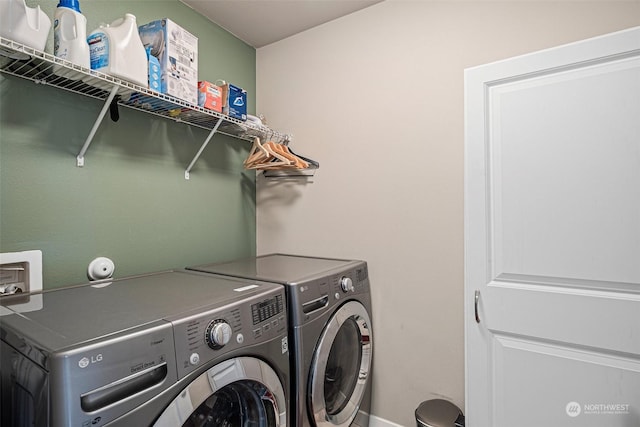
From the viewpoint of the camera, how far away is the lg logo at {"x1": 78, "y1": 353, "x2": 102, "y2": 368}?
709 mm

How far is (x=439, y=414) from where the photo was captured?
1615mm

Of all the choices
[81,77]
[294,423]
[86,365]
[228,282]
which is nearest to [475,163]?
[228,282]

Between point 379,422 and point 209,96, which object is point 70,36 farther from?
point 379,422

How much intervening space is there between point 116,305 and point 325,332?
835 millimetres

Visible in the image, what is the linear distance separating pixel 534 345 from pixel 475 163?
83 centimetres

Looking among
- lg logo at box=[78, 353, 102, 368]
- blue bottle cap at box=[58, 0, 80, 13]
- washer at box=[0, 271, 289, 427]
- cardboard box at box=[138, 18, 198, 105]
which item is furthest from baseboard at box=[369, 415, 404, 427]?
blue bottle cap at box=[58, 0, 80, 13]

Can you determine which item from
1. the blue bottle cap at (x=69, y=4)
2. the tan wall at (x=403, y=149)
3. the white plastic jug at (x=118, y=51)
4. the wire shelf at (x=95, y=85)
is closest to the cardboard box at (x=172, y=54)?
the wire shelf at (x=95, y=85)

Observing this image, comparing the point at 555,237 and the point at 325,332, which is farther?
the point at 325,332

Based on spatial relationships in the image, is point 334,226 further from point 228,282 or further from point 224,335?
point 224,335

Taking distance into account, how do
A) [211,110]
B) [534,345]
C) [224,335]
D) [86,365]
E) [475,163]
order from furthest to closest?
[211,110], [475,163], [534,345], [224,335], [86,365]


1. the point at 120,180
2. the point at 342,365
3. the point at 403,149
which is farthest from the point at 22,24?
the point at 342,365

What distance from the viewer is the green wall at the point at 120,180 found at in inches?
50.8

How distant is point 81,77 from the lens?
4.14ft

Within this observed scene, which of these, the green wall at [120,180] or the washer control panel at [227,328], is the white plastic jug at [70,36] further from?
the washer control panel at [227,328]
